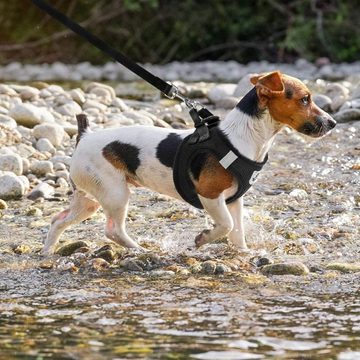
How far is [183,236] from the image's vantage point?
6824 mm

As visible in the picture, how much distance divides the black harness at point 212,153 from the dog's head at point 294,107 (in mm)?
294

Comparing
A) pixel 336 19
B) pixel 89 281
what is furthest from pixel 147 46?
pixel 89 281

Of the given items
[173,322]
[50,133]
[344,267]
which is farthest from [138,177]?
[50,133]

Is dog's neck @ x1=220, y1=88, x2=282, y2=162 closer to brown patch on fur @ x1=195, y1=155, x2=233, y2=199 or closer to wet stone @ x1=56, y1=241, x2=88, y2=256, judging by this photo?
brown patch on fur @ x1=195, y1=155, x2=233, y2=199

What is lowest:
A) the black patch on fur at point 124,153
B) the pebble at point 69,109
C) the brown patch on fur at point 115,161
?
the pebble at point 69,109

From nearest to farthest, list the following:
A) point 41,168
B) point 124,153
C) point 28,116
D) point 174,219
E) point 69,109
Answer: point 124,153
point 174,219
point 41,168
point 28,116
point 69,109

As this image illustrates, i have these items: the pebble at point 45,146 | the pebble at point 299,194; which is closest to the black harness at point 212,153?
the pebble at point 299,194

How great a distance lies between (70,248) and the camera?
6492 mm

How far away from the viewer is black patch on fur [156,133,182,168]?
6.18m

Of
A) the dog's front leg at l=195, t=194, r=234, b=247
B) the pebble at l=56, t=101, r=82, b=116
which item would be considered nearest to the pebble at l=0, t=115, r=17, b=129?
the pebble at l=56, t=101, r=82, b=116

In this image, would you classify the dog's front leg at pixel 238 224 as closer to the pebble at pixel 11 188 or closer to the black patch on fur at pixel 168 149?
the black patch on fur at pixel 168 149

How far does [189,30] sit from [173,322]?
13.8 metres

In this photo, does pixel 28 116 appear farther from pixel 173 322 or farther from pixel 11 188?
pixel 173 322

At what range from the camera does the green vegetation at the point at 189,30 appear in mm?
17984
